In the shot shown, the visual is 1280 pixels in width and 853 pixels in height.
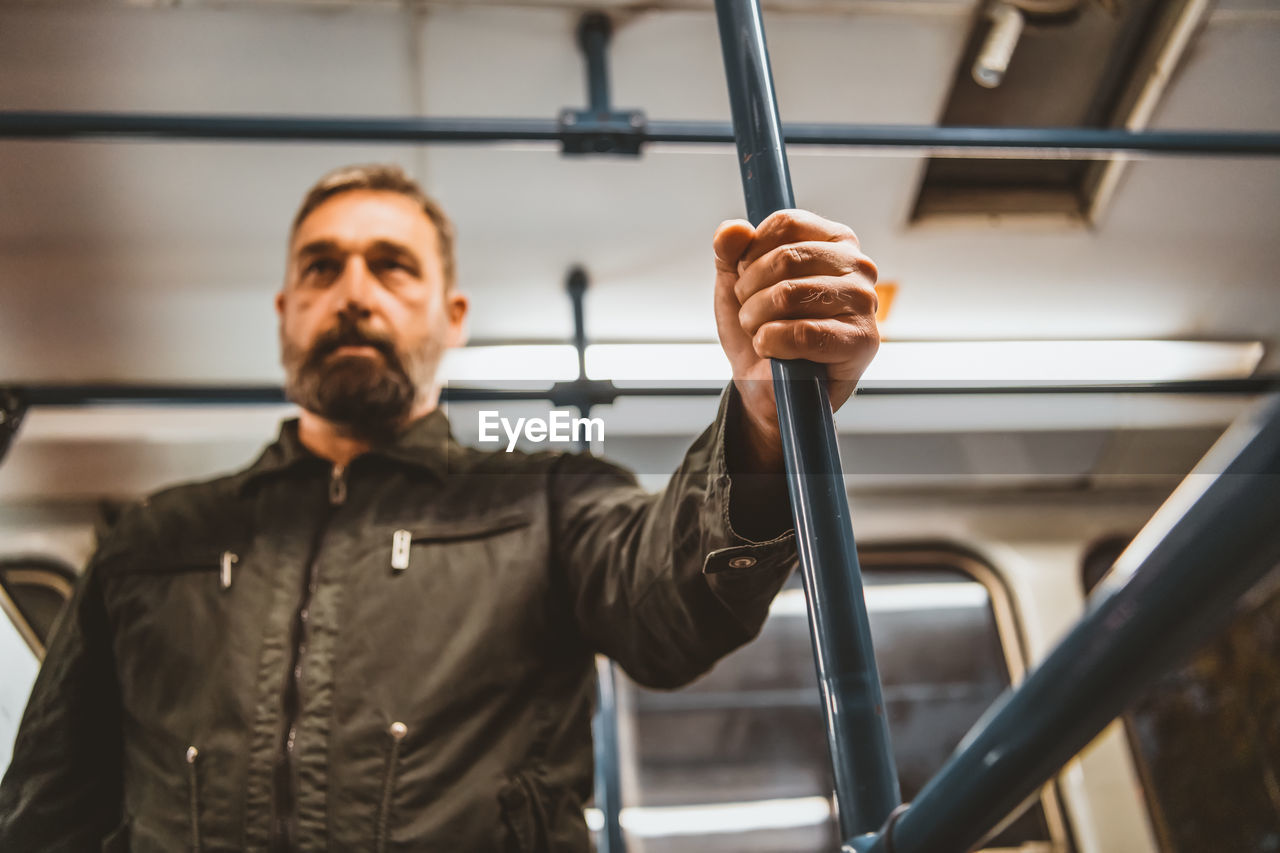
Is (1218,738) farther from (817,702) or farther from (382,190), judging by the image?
(382,190)

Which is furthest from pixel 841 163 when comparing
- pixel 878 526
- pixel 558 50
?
pixel 878 526

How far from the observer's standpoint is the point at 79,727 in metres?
1.34

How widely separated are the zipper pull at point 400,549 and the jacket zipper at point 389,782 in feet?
0.77

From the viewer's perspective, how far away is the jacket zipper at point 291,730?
1147mm

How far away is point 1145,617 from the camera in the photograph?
405mm

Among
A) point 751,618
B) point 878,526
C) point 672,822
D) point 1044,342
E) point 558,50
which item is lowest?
point 751,618

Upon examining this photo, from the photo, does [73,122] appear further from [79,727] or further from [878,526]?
[878,526]

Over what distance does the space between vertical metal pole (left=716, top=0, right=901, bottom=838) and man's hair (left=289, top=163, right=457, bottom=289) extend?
119 cm

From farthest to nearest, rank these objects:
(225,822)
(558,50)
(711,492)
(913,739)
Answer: (913,739), (558,50), (225,822), (711,492)

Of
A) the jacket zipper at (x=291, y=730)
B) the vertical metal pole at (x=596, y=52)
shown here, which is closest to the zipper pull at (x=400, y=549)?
the jacket zipper at (x=291, y=730)

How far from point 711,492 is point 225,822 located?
29.6 inches

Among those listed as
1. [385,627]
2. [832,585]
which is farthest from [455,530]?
[832,585]

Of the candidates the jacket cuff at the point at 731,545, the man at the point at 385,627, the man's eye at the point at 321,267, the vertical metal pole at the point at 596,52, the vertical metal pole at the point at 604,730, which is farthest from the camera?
the vertical metal pole at the point at 604,730

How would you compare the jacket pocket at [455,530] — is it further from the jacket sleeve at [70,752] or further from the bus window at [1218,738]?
the bus window at [1218,738]
